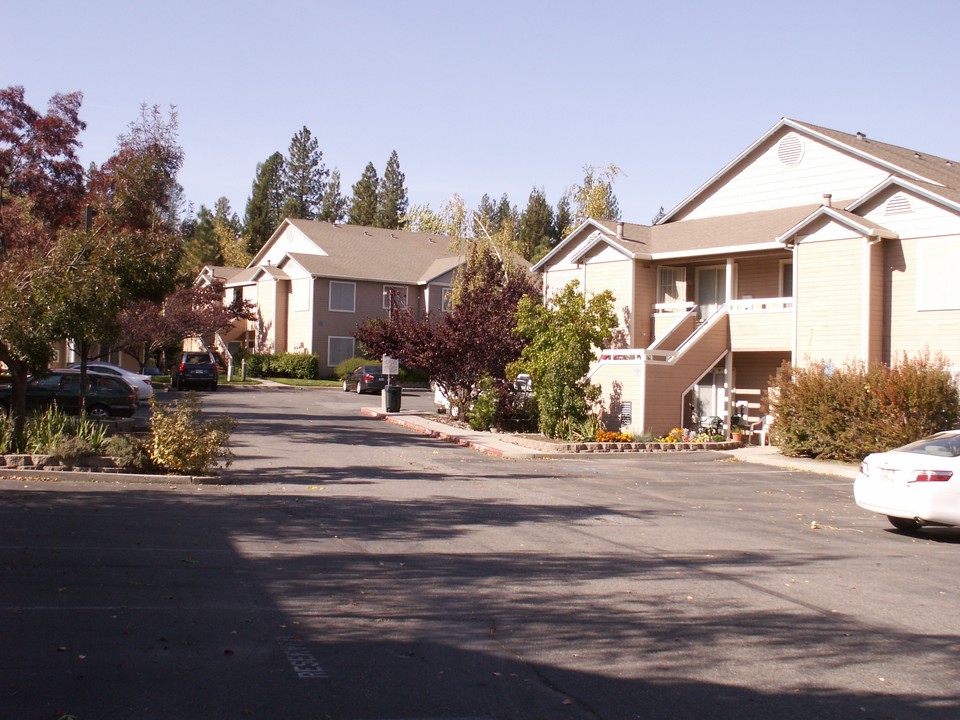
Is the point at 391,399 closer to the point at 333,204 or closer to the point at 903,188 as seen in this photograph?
the point at 903,188

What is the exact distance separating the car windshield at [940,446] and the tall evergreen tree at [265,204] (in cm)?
8208

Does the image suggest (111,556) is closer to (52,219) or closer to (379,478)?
(379,478)

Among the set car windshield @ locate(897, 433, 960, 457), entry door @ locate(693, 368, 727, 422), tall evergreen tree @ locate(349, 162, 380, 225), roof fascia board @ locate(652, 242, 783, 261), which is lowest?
car windshield @ locate(897, 433, 960, 457)

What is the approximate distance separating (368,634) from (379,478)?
10.5 m

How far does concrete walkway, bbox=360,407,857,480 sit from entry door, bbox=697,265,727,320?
18.5ft

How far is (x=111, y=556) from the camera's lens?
9867 mm

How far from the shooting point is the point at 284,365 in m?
52.8

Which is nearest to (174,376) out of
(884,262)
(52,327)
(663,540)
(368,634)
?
(52,327)

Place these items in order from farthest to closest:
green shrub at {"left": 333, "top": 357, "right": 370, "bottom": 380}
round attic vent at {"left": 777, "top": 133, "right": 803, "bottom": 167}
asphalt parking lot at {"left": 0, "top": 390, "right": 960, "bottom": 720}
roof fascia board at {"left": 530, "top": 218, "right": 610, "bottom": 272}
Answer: green shrub at {"left": 333, "top": 357, "right": 370, "bottom": 380} → roof fascia board at {"left": 530, "top": 218, "right": 610, "bottom": 272} → round attic vent at {"left": 777, "top": 133, "right": 803, "bottom": 167} → asphalt parking lot at {"left": 0, "top": 390, "right": 960, "bottom": 720}

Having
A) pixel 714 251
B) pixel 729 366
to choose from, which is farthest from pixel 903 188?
pixel 729 366

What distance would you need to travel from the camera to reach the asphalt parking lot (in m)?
6.16

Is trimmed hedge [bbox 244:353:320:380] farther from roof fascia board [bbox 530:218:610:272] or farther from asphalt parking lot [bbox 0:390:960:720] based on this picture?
asphalt parking lot [bbox 0:390:960:720]

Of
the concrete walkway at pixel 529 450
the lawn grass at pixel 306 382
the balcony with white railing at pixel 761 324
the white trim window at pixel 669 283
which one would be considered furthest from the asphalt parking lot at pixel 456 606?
the lawn grass at pixel 306 382

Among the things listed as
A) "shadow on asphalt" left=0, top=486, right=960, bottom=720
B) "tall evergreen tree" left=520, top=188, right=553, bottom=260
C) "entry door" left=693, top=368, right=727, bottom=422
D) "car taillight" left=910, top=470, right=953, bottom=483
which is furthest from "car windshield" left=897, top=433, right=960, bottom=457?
"tall evergreen tree" left=520, top=188, right=553, bottom=260
